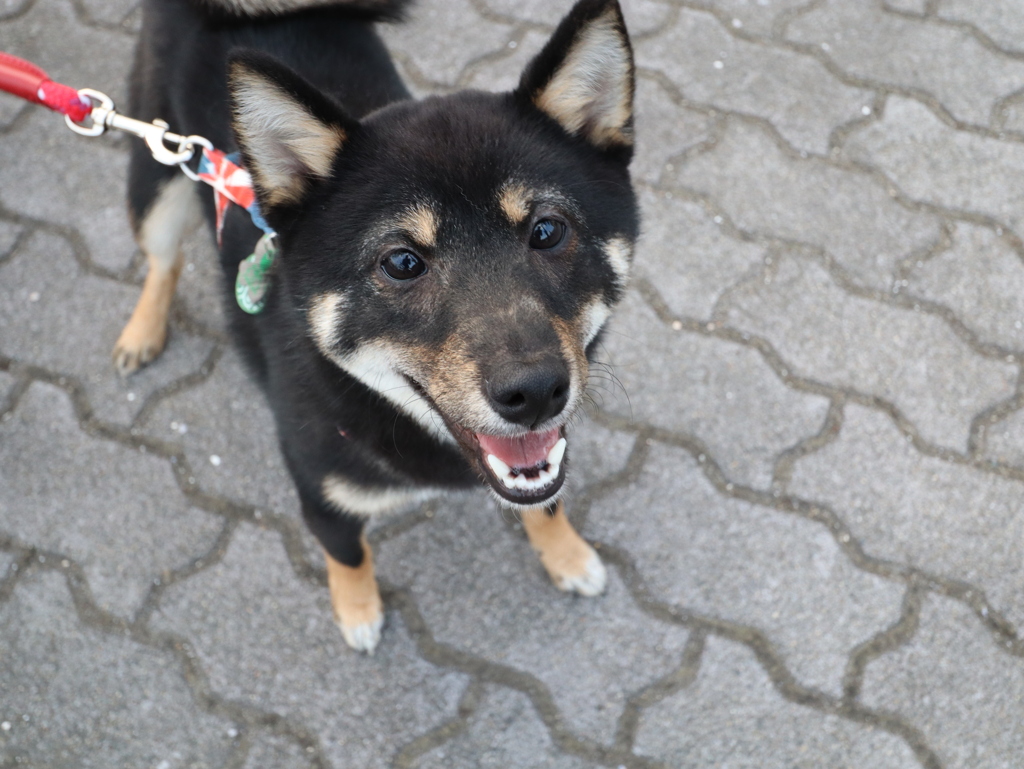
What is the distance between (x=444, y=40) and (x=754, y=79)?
132 cm

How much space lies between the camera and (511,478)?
176 cm

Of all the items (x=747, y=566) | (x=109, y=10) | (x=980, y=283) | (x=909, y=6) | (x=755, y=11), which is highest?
(x=909, y=6)

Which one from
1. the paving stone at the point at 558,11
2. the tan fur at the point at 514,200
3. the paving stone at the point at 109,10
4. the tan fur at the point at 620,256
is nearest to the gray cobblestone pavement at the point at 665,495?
the paving stone at the point at 558,11

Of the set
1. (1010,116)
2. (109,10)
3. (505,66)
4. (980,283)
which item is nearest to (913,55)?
(1010,116)

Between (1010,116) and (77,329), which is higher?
(1010,116)

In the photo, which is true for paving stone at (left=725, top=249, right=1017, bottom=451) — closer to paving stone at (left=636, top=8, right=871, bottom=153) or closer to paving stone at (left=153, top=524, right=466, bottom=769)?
paving stone at (left=636, top=8, right=871, bottom=153)

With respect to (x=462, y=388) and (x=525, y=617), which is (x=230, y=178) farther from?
(x=525, y=617)

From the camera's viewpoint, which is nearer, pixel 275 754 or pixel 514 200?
pixel 514 200

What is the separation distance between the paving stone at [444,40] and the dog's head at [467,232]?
167 centimetres

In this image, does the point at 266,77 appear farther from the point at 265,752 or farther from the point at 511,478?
the point at 265,752

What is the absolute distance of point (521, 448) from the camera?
1768 millimetres

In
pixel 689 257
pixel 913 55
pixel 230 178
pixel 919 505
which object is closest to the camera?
pixel 230 178

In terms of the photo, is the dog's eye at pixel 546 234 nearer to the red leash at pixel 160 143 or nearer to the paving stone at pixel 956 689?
the red leash at pixel 160 143

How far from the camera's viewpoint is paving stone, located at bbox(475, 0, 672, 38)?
133 inches
